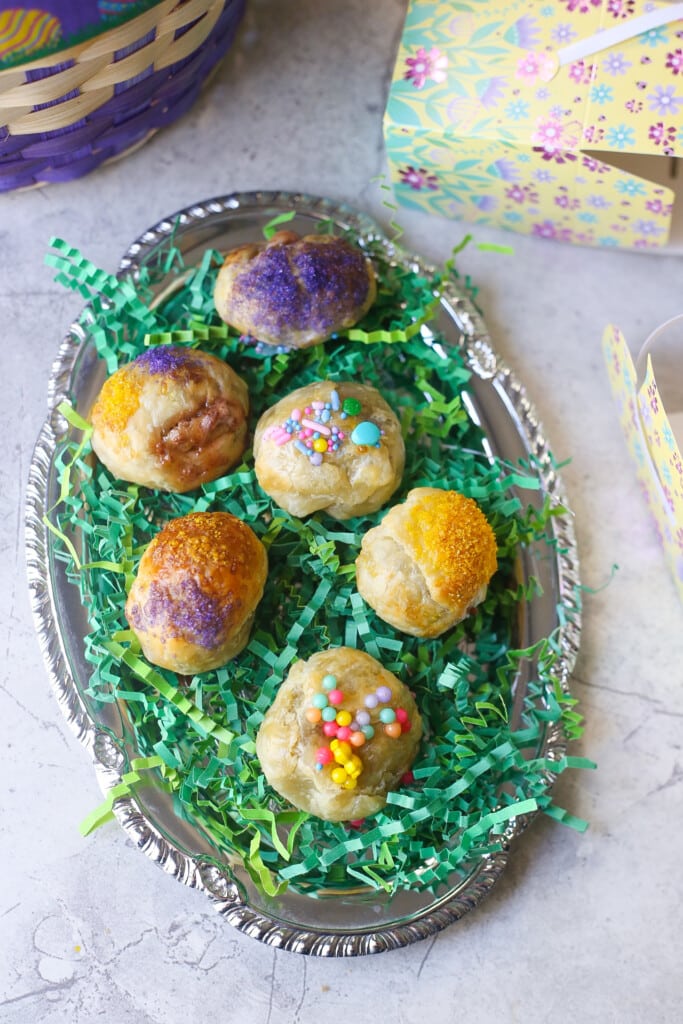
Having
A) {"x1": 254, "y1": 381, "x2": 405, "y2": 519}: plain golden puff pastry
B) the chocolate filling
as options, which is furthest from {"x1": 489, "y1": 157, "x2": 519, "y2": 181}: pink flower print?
the chocolate filling

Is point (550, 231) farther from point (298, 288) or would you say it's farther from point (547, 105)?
point (298, 288)

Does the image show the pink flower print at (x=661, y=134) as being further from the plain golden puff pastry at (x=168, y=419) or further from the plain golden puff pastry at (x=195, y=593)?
the plain golden puff pastry at (x=195, y=593)

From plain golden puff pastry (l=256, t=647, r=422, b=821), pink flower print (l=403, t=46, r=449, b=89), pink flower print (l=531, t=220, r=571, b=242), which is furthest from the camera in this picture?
pink flower print (l=531, t=220, r=571, b=242)

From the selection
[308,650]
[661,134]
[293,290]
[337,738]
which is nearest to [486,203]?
[661,134]

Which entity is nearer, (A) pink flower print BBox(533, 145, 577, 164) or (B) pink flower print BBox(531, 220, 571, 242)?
(A) pink flower print BBox(533, 145, 577, 164)

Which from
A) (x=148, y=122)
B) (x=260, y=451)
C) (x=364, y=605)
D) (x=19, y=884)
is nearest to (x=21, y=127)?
(x=148, y=122)

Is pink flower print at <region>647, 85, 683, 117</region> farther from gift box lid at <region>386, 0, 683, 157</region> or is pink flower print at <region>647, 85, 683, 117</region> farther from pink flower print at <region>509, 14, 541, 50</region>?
pink flower print at <region>509, 14, 541, 50</region>

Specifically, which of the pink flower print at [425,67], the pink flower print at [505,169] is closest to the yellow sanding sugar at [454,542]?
the pink flower print at [505,169]

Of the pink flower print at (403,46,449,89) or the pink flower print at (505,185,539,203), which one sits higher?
the pink flower print at (403,46,449,89)
